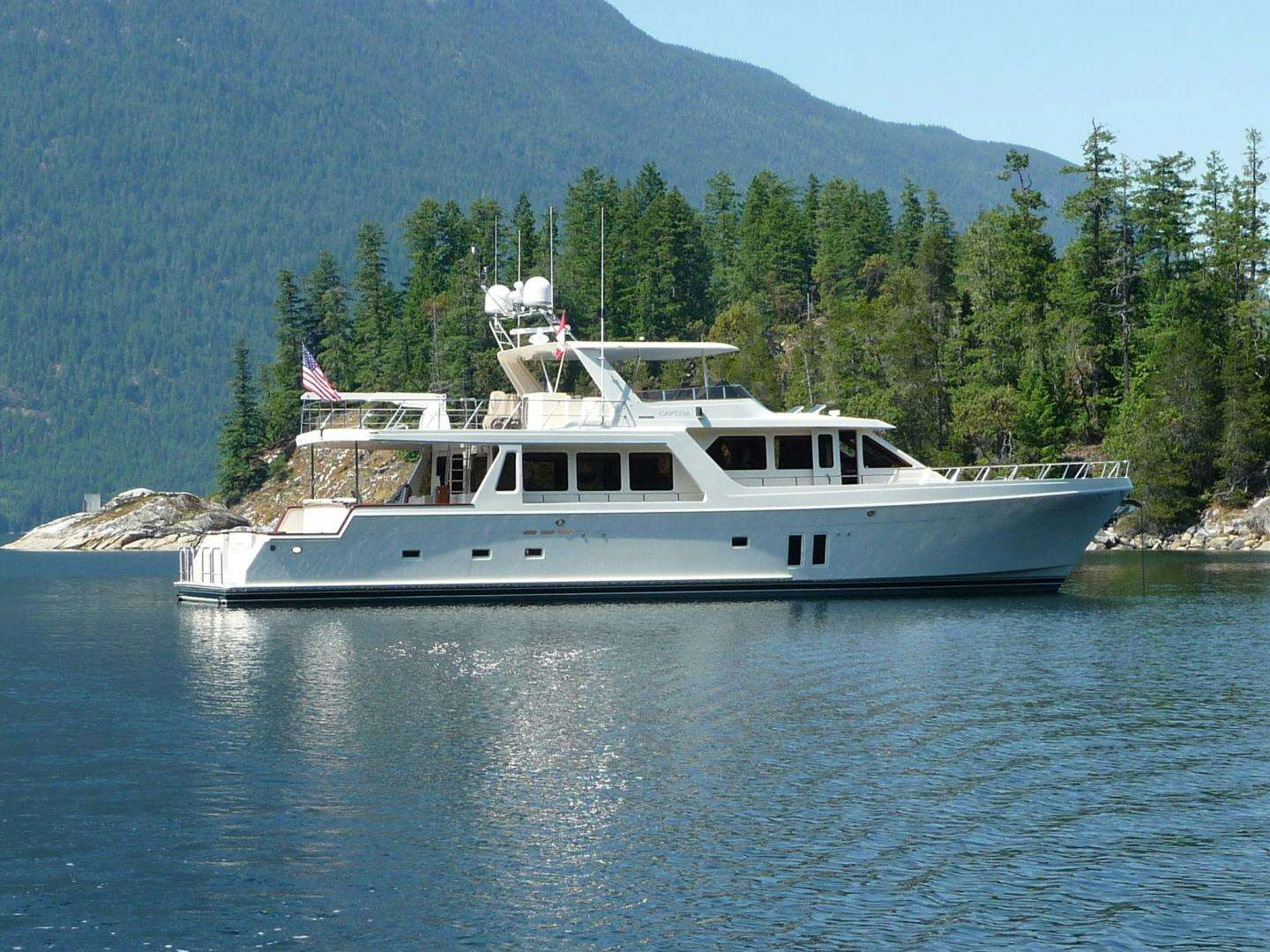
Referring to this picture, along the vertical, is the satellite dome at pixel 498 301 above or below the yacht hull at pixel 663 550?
above

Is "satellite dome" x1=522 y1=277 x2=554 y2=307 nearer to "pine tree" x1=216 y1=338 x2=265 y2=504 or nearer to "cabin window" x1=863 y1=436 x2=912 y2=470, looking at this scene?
"cabin window" x1=863 y1=436 x2=912 y2=470

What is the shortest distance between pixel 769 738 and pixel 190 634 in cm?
1420

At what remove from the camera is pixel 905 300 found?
2872 inches

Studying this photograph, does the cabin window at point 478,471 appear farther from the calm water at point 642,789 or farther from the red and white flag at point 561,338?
the calm water at point 642,789

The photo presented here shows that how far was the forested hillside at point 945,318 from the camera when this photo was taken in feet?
197

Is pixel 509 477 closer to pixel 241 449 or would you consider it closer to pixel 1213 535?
pixel 1213 535

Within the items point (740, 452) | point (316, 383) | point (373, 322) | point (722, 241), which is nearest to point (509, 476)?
point (316, 383)

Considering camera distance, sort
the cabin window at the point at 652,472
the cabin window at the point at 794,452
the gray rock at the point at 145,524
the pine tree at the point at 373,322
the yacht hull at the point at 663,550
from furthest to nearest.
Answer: the pine tree at the point at 373,322 < the gray rock at the point at 145,524 < the cabin window at the point at 794,452 < the cabin window at the point at 652,472 < the yacht hull at the point at 663,550

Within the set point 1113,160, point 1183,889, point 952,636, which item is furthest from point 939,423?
point 1183,889

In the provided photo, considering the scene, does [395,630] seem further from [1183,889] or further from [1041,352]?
[1041,352]

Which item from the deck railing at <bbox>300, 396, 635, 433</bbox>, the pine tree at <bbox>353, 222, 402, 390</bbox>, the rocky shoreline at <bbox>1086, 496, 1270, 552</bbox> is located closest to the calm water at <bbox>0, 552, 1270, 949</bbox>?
the deck railing at <bbox>300, 396, 635, 433</bbox>

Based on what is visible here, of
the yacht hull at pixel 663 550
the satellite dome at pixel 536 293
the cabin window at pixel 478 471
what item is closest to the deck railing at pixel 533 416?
the cabin window at pixel 478 471

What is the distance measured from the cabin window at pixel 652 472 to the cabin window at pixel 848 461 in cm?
360

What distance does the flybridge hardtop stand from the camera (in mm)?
29656
